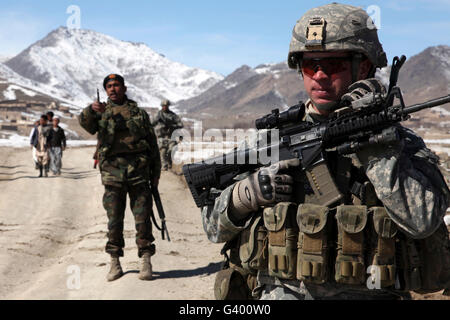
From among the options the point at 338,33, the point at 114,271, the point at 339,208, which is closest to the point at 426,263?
the point at 339,208

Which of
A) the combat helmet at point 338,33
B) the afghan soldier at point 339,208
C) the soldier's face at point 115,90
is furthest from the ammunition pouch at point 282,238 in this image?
the soldier's face at point 115,90

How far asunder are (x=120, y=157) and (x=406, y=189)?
4617mm

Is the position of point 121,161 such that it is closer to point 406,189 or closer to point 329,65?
point 329,65

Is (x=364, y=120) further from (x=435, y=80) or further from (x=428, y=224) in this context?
(x=435, y=80)

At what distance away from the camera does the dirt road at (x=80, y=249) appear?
6.63 meters

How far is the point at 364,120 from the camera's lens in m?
2.55

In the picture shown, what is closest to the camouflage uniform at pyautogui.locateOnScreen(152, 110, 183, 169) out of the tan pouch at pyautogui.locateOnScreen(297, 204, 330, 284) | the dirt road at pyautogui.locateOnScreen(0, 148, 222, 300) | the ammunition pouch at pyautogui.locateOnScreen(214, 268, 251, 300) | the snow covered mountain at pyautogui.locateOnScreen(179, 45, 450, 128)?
the dirt road at pyautogui.locateOnScreen(0, 148, 222, 300)

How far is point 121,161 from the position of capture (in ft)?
21.6

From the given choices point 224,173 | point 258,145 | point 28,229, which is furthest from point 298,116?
point 28,229

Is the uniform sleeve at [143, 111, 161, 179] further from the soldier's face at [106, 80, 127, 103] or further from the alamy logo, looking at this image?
the alamy logo

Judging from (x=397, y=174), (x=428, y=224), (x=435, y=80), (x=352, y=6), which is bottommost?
(x=428, y=224)

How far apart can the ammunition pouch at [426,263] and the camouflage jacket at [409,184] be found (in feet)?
0.52
